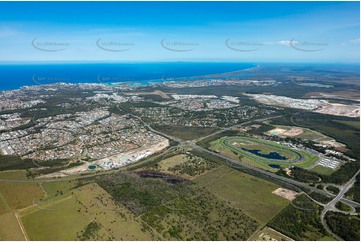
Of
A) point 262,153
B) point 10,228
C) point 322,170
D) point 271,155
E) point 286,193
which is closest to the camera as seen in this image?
point 10,228

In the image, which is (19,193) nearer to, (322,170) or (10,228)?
(10,228)

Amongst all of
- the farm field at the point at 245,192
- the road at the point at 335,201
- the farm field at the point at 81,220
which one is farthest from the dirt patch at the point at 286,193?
the farm field at the point at 81,220

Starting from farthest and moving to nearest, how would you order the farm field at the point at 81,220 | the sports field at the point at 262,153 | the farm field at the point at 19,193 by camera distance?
1. the sports field at the point at 262,153
2. the farm field at the point at 19,193
3. the farm field at the point at 81,220

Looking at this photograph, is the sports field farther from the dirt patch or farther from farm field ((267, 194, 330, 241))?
farm field ((267, 194, 330, 241))

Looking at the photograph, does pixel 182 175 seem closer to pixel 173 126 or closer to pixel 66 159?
pixel 66 159

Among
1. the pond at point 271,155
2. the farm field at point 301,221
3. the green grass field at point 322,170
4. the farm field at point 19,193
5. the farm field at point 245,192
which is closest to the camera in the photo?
the farm field at point 301,221

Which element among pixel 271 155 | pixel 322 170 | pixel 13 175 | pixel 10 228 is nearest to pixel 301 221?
pixel 322 170

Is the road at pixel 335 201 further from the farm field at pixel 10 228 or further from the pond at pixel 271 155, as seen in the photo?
the farm field at pixel 10 228
